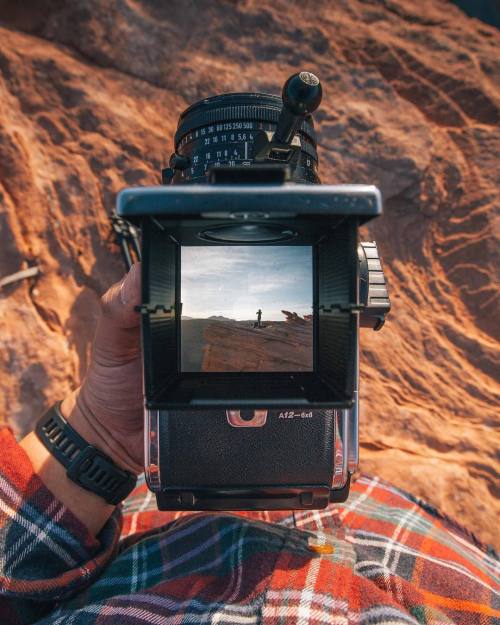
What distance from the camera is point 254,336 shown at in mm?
597

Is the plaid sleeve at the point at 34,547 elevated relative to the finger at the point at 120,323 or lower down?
lower down

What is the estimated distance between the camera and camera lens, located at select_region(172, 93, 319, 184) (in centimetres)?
64

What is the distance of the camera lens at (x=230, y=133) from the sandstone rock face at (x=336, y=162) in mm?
837

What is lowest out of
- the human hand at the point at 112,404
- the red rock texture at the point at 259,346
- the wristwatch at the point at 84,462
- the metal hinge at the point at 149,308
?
the wristwatch at the point at 84,462

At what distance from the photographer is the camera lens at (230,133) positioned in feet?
2.09

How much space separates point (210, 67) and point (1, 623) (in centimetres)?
182

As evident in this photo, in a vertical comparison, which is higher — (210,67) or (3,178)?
(210,67)

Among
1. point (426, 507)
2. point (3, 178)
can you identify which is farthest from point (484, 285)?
point (3, 178)

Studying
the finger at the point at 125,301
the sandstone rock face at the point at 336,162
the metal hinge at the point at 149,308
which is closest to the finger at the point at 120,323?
the finger at the point at 125,301

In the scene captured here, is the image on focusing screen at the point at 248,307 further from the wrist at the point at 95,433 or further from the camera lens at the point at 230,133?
the wrist at the point at 95,433

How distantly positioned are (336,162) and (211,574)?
148 centimetres

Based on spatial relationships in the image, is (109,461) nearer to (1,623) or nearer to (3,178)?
(1,623)

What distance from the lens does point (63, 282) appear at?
1.36m

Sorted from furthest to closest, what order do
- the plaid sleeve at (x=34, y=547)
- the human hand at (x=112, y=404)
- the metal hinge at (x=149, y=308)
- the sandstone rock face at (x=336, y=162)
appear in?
the sandstone rock face at (x=336, y=162), the human hand at (x=112, y=404), the plaid sleeve at (x=34, y=547), the metal hinge at (x=149, y=308)
